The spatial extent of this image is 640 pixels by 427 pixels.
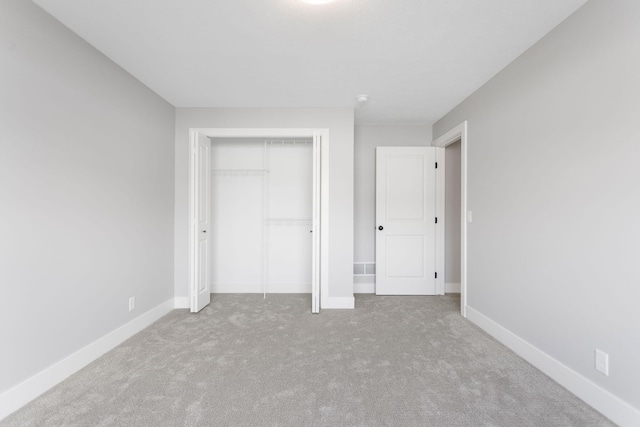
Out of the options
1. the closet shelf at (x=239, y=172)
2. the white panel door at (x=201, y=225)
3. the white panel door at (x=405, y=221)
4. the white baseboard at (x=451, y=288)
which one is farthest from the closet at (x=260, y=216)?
the white baseboard at (x=451, y=288)

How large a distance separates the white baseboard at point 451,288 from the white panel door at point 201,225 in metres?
3.37

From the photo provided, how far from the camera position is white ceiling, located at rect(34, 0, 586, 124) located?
6.12 ft

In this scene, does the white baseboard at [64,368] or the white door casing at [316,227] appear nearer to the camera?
the white baseboard at [64,368]

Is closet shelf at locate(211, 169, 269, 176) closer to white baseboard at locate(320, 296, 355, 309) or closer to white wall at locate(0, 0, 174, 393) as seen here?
white wall at locate(0, 0, 174, 393)

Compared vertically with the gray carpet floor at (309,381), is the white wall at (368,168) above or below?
above

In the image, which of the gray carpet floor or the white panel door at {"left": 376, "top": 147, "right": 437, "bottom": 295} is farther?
the white panel door at {"left": 376, "top": 147, "right": 437, "bottom": 295}

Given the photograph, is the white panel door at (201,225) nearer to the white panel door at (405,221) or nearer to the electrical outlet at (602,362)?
the white panel door at (405,221)

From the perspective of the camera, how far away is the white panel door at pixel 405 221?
165 inches

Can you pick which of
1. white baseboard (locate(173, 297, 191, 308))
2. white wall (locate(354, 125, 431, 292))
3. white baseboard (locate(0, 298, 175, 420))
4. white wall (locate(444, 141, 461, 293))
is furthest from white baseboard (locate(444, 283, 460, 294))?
white baseboard (locate(0, 298, 175, 420))

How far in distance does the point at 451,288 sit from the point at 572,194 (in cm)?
271

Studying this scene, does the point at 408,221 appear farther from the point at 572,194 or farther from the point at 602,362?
the point at 602,362

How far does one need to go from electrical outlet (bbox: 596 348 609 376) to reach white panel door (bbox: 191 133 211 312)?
3552 mm

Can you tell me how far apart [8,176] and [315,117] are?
9.12 ft

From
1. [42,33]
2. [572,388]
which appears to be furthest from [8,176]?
[572,388]
